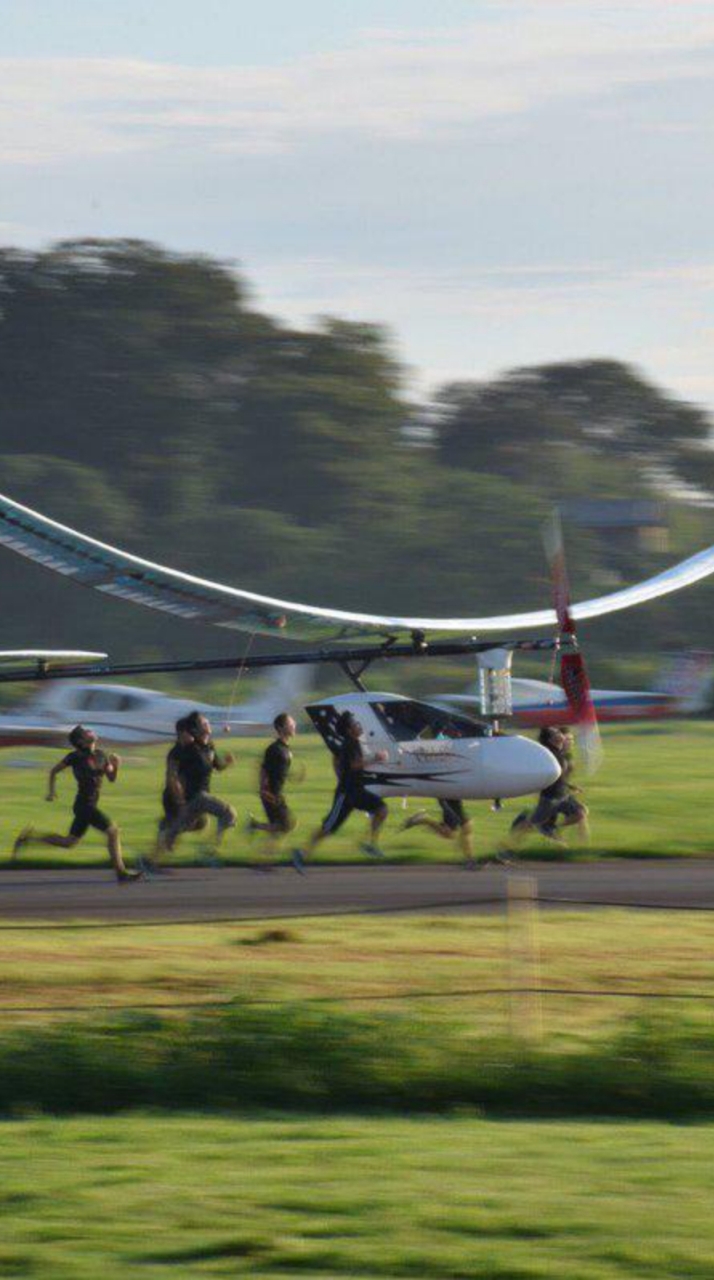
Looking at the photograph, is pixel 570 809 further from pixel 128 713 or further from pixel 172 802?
pixel 128 713

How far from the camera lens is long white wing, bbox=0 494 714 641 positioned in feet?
65.3

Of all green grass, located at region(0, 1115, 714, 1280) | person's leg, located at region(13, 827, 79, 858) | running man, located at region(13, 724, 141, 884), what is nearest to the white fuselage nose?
running man, located at region(13, 724, 141, 884)

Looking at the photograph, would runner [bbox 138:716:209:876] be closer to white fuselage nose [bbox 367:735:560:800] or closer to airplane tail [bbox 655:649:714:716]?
white fuselage nose [bbox 367:735:560:800]

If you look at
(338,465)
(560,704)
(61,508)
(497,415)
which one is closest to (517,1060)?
(560,704)

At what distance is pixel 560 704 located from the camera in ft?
104

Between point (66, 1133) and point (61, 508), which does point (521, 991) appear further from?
point (61, 508)

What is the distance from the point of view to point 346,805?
1992 centimetres

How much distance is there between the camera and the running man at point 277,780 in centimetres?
1955

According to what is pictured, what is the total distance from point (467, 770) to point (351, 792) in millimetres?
1256

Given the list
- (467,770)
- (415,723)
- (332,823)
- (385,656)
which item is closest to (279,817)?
(332,823)

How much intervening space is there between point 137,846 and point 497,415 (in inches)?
2652

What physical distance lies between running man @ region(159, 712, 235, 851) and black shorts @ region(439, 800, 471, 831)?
226cm

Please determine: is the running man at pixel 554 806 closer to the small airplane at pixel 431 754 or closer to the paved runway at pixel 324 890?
the small airplane at pixel 431 754

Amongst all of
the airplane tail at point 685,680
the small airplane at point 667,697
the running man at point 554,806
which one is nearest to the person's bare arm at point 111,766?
the running man at point 554,806
